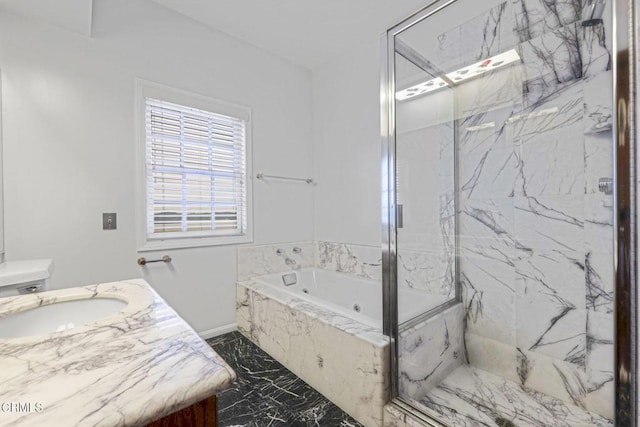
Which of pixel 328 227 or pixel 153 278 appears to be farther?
pixel 328 227

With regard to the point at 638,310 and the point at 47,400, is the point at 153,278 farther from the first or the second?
the point at 638,310

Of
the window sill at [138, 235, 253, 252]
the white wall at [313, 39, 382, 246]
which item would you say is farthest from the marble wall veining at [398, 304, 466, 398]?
the window sill at [138, 235, 253, 252]

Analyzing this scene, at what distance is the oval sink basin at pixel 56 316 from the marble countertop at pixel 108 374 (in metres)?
0.31

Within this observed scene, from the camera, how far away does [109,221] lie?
6.63ft

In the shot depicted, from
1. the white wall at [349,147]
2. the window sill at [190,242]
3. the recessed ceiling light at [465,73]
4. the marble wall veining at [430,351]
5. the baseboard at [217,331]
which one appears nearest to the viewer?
the marble wall veining at [430,351]

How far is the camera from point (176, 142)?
2.36 meters

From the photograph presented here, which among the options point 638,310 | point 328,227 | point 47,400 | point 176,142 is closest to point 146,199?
point 176,142

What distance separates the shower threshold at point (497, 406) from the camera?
1513 mm

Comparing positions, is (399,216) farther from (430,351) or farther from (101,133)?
(101,133)

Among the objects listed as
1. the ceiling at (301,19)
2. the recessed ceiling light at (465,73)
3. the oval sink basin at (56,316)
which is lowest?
the oval sink basin at (56,316)

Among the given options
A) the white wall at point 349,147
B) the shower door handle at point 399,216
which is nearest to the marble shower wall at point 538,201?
the shower door handle at point 399,216

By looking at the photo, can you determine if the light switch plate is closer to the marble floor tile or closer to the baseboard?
the baseboard

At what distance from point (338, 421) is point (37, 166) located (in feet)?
7.58

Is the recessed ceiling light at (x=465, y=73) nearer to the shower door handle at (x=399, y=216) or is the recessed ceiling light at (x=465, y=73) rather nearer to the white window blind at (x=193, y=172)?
the shower door handle at (x=399, y=216)
